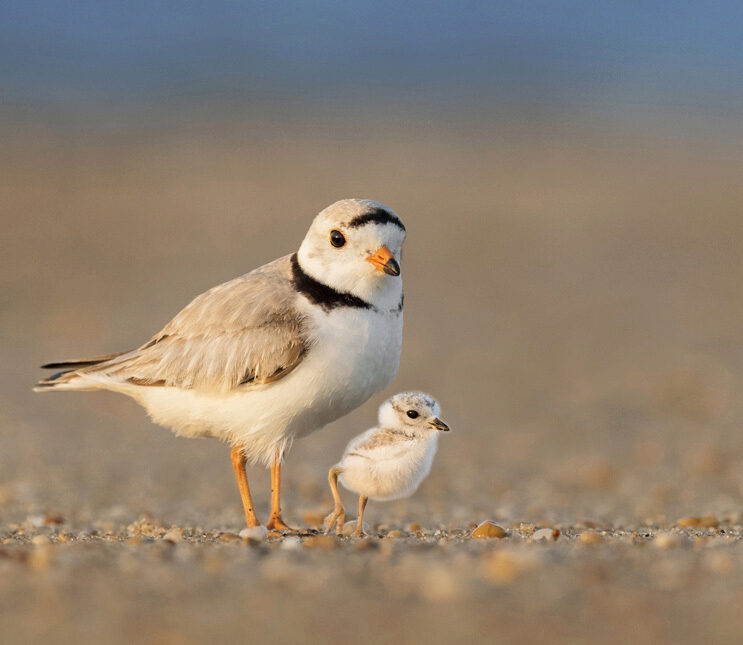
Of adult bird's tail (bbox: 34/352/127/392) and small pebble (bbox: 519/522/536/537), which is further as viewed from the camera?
adult bird's tail (bbox: 34/352/127/392)

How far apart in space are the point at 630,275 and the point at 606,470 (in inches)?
332

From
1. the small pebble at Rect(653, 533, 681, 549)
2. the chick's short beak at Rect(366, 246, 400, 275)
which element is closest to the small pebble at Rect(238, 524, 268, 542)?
the chick's short beak at Rect(366, 246, 400, 275)

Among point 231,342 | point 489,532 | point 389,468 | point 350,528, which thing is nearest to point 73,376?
point 231,342

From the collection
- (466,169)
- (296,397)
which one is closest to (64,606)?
(296,397)

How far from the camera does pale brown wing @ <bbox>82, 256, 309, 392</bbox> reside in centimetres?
521

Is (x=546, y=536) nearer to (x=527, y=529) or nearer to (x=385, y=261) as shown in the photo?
(x=527, y=529)

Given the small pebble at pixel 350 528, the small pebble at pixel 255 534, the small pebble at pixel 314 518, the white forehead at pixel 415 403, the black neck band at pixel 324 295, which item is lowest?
the small pebble at pixel 314 518

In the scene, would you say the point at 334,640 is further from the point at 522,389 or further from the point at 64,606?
the point at 522,389

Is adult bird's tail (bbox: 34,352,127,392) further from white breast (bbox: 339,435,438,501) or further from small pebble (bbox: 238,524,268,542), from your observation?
white breast (bbox: 339,435,438,501)

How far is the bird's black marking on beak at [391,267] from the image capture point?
5062 millimetres

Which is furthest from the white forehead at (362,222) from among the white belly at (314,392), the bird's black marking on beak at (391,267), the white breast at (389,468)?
the white breast at (389,468)

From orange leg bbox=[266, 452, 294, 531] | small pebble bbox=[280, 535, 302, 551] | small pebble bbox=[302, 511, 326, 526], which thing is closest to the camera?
small pebble bbox=[280, 535, 302, 551]

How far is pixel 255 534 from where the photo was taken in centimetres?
516

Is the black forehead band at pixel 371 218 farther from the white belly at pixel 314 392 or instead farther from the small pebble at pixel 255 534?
the small pebble at pixel 255 534
